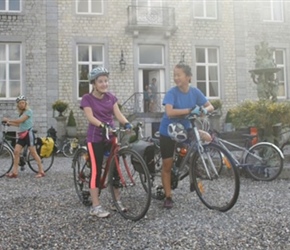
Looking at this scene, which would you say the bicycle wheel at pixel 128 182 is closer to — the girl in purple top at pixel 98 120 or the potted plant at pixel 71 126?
the girl in purple top at pixel 98 120

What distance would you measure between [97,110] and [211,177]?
54.4 inches

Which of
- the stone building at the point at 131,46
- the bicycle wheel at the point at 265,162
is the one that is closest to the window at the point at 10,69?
the stone building at the point at 131,46

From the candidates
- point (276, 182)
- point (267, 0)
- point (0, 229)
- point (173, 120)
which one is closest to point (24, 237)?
point (0, 229)

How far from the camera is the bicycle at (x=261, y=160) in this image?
666 cm

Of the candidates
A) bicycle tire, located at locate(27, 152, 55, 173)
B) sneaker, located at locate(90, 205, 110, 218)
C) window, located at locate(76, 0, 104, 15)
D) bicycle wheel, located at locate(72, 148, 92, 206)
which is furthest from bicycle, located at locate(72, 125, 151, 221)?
window, located at locate(76, 0, 104, 15)

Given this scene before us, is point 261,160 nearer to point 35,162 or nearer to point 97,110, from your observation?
point 97,110

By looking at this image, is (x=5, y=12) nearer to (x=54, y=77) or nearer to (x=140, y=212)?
(x=54, y=77)

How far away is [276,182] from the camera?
21.4ft

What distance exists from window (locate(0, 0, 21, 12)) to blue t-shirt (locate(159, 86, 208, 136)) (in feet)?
48.7

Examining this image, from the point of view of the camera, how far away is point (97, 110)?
14.0ft

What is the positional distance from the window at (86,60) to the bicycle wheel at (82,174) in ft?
42.3

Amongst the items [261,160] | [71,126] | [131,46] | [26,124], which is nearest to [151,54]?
[131,46]

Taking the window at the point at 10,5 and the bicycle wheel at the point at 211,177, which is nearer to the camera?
the bicycle wheel at the point at 211,177

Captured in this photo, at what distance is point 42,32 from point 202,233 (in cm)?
1537
